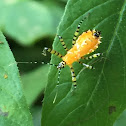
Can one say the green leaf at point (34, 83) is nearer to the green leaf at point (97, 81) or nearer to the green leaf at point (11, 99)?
the green leaf at point (97, 81)

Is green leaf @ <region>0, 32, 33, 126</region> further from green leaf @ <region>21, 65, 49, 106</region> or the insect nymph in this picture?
green leaf @ <region>21, 65, 49, 106</region>

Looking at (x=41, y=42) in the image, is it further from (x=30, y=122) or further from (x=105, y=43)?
(x=30, y=122)

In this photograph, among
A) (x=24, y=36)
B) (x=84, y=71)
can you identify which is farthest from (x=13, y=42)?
(x=84, y=71)

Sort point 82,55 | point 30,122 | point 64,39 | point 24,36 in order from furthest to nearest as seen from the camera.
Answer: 1. point 24,36
2. point 82,55
3. point 64,39
4. point 30,122

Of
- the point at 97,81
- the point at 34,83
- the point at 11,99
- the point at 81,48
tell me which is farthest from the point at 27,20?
the point at 11,99

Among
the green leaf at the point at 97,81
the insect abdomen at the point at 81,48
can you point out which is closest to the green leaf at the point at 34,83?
the insect abdomen at the point at 81,48

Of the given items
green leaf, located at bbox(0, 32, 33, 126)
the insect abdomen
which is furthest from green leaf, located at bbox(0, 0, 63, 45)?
green leaf, located at bbox(0, 32, 33, 126)

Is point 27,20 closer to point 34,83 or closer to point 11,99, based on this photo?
point 34,83
